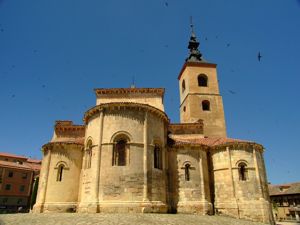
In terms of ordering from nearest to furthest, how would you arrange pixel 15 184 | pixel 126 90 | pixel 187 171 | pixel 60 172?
pixel 60 172 → pixel 187 171 → pixel 126 90 → pixel 15 184

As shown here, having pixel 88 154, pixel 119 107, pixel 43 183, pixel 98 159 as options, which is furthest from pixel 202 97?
pixel 43 183

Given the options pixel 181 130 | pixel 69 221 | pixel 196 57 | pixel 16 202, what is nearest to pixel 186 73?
pixel 196 57

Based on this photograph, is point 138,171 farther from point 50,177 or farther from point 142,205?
point 50,177

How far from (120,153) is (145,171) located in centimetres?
217

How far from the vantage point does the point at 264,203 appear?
17.9 meters

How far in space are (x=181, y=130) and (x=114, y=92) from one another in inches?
308

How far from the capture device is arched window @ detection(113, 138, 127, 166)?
661 inches

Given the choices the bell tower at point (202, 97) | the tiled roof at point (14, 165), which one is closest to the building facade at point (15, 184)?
the tiled roof at point (14, 165)

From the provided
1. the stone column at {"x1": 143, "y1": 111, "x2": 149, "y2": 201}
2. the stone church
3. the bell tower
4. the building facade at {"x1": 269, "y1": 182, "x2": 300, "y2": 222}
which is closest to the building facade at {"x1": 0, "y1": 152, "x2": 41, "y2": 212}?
the stone church

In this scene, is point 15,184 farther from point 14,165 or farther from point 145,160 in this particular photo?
point 145,160

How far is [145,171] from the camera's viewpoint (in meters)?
16.5

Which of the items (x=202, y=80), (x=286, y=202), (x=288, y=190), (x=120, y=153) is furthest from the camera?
(x=288, y=190)

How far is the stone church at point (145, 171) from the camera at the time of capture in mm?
16047

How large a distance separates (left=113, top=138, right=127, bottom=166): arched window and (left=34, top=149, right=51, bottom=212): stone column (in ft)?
20.2
